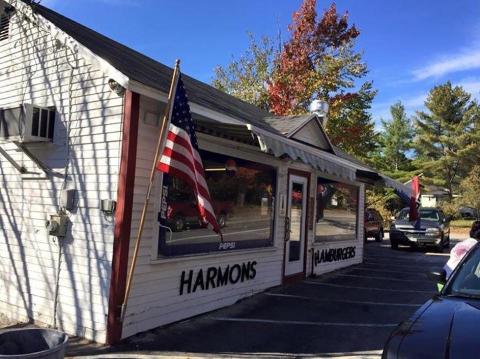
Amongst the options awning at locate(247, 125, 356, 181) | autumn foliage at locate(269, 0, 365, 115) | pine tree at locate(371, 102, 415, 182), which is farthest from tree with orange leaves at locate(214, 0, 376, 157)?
pine tree at locate(371, 102, 415, 182)

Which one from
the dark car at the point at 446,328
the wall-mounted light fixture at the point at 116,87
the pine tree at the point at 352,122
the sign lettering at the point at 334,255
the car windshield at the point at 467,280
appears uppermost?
the pine tree at the point at 352,122

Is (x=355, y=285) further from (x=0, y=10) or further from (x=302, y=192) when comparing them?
(x=0, y=10)

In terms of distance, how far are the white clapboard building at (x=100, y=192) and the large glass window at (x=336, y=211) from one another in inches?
125

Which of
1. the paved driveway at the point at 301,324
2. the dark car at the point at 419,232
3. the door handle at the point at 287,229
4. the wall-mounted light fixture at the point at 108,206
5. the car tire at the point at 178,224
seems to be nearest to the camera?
the paved driveway at the point at 301,324

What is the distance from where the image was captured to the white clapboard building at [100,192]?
6238 millimetres

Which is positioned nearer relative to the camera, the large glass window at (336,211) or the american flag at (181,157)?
the american flag at (181,157)

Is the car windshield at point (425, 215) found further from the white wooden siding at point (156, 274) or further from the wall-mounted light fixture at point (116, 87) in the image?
the wall-mounted light fixture at point (116, 87)

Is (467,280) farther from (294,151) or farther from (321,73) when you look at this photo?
(321,73)

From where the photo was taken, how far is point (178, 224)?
6941 mm

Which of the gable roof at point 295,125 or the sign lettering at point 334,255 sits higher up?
the gable roof at point 295,125

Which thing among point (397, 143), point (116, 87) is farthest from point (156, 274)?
point (397, 143)

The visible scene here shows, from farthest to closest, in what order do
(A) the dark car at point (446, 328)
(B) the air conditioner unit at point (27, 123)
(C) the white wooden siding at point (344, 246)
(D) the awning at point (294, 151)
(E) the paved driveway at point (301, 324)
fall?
(C) the white wooden siding at point (344, 246)
(D) the awning at point (294, 151)
(B) the air conditioner unit at point (27, 123)
(E) the paved driveway at point (301, 324)
(A) the dark car at point (446, 328)

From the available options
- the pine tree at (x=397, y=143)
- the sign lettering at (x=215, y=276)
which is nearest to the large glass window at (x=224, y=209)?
the sign lettering at (x=215, y=276)

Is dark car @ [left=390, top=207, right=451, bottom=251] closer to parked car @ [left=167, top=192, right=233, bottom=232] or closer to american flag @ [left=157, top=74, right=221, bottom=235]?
parked car @ [left=167, top=192, right=233, bottom=232]
